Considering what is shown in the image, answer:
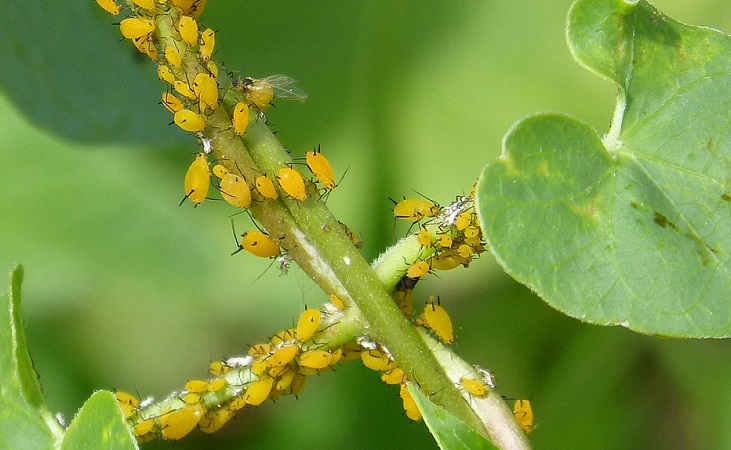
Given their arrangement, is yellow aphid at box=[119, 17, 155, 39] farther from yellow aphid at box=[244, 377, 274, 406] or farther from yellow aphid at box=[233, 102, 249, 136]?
yellow aphid at box=[244, 377, 274, 406]

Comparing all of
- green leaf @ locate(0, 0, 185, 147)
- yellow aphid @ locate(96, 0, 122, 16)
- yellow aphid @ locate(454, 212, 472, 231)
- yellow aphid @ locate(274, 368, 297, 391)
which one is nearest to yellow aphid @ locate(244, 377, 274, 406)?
yellow aphid @ locate(274, 368, 297, 391)

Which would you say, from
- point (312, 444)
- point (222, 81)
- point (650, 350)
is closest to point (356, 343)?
point (222, 81)

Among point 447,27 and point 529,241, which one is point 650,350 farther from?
point 529,241

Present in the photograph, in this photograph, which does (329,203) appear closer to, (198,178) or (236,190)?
(198,178)

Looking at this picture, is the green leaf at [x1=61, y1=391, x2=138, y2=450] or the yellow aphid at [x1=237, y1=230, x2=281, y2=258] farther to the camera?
the yellow aphid at [x1=237, y1=230, x2=281, y2=258]

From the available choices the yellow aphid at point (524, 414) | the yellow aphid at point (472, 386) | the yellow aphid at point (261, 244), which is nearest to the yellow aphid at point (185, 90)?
the yellow aphid at point (261, 244)

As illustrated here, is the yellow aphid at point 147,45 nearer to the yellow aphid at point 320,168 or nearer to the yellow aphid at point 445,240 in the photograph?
the yellow aphid at point 320,168
